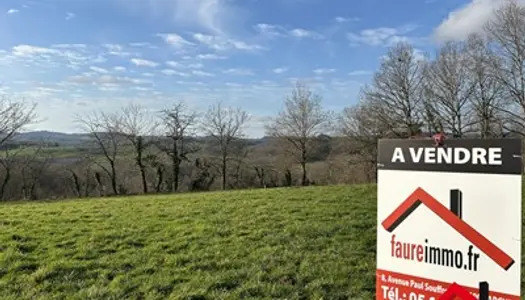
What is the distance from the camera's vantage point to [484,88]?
30.3m

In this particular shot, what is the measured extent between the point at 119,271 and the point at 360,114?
1280 inches

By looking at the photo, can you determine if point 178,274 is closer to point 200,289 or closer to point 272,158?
point 200,289

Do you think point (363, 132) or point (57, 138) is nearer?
point (363, 132)

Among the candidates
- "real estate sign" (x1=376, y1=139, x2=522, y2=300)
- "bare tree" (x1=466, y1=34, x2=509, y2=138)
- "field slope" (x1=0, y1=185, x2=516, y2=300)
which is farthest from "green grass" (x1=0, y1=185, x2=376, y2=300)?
"bare tree" (x1=466, y1=34, x2=509, y2=138)

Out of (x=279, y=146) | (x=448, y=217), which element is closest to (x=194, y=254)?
(x=448, y=217)

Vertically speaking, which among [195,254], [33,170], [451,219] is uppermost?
[451,219]

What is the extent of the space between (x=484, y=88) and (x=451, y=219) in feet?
106

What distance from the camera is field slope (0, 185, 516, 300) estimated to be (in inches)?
195

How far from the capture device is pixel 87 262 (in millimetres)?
5949

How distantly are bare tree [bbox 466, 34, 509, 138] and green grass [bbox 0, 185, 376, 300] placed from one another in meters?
23.7

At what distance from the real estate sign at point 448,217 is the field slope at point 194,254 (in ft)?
8.64

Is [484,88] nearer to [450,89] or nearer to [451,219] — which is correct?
[450,89]

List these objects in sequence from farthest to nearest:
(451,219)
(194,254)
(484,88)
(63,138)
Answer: (63,138) < (484,88) < (194,254) < (451,219)

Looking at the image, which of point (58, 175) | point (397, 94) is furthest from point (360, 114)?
point (58, 175)
